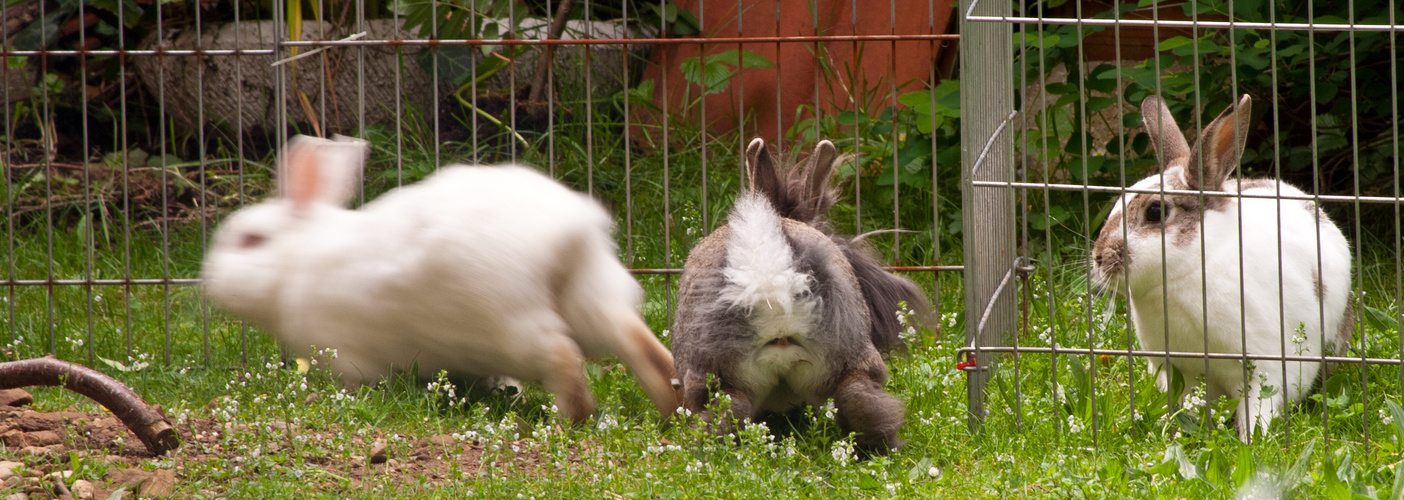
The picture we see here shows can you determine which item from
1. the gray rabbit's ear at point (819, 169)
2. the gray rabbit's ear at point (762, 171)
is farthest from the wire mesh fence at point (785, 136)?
the gray rabbit's ear at point (762, 171)

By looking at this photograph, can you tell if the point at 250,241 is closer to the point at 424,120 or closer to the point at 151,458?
the point at 151,458

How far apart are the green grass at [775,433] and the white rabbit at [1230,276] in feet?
0.36

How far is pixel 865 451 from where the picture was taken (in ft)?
9.32

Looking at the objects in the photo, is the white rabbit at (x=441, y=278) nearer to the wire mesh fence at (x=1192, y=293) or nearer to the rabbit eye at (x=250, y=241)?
the rabbit eye at (x=250, y=241)

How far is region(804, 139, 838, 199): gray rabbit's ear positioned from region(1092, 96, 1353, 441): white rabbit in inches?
31.4

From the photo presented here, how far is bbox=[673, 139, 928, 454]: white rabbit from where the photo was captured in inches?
106

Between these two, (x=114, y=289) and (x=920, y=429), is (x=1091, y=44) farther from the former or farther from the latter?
(x=114, y=289)

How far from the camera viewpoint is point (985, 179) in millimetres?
3242

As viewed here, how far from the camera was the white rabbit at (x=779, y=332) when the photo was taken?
2686mm

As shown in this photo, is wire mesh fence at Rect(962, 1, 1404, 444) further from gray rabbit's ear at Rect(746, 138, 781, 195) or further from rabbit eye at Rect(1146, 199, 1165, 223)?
gray rabbit's ear at Rect(746, 138, 781, 195)

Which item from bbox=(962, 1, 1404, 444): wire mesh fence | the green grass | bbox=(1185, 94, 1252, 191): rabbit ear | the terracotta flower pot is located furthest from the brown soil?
the terracotta flower pot

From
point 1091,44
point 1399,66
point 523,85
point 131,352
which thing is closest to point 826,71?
point 1091,44

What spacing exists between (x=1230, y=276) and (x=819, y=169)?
3.75 ft

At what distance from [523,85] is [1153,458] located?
404 centimetres
